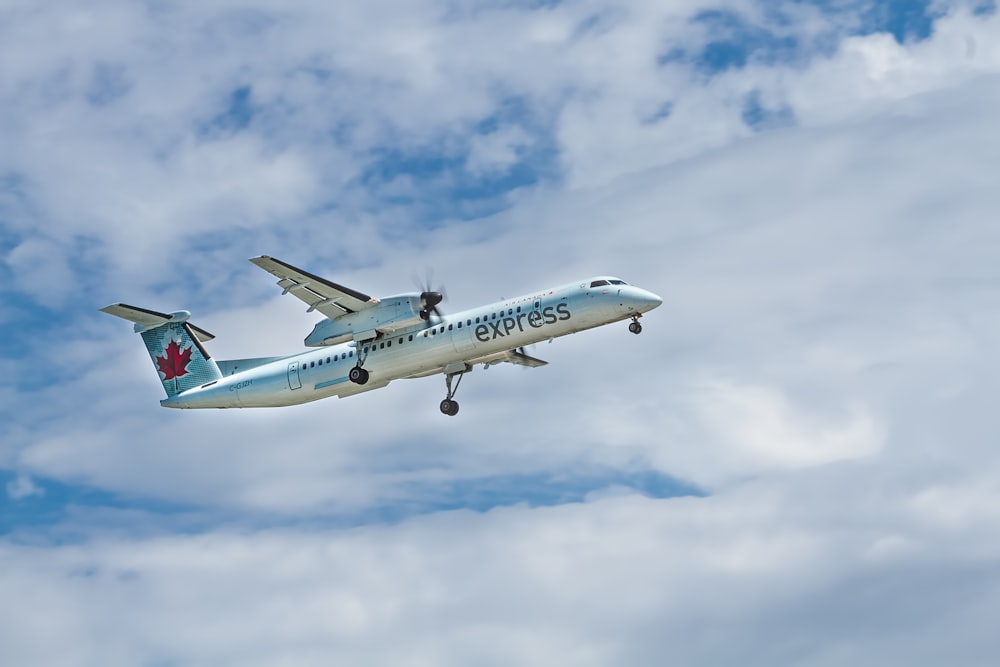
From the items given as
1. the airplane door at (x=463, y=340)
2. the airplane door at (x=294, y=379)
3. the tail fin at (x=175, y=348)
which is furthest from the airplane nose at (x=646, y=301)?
the tail fin at (x=175, y=348)

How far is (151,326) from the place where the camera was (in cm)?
Answer: 5122

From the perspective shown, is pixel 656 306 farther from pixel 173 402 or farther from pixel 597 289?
pixel 173 402

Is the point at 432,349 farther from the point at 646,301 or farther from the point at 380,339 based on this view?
the point at 646,301

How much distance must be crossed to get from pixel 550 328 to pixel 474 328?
287 cm

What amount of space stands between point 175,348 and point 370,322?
10.4m

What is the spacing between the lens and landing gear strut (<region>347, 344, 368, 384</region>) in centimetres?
4562

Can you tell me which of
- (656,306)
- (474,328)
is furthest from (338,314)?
(656,306)

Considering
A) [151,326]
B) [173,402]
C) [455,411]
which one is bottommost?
[455,411]

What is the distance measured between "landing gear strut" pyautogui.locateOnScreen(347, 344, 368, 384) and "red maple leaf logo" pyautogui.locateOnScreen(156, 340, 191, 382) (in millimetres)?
8745

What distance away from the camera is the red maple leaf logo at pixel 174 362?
50.5m

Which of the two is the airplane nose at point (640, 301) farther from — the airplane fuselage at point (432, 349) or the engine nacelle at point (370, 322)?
the engine nacelle at point (370, 322)

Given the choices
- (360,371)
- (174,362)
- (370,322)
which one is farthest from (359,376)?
(174,362)

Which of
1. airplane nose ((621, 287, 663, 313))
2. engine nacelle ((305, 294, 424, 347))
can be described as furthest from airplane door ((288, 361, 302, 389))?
airplane nose ((621, 287, 663, 313))

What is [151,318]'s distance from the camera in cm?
5062
